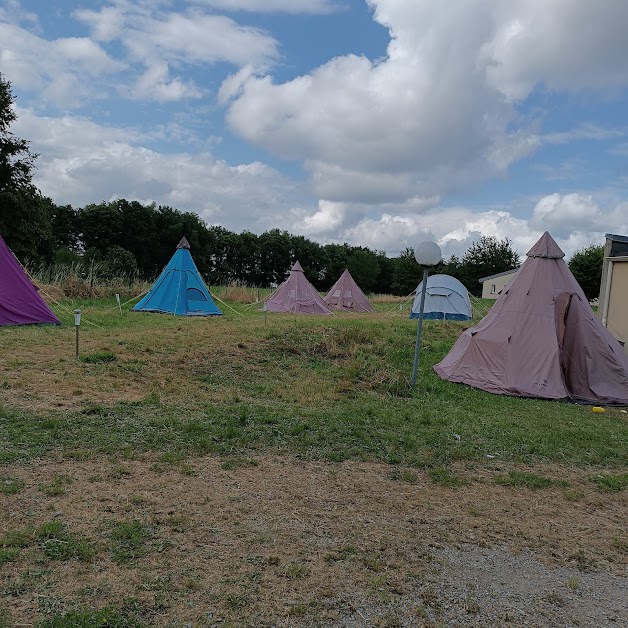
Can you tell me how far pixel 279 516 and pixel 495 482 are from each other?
206cm

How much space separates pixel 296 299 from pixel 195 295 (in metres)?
5.47

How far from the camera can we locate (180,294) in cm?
1794

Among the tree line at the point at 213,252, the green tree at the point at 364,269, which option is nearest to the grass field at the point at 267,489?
the tree line at the point at 213,252

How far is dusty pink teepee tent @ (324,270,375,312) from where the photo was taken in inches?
1016

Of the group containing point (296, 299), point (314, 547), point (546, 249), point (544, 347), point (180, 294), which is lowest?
point (314, 547)

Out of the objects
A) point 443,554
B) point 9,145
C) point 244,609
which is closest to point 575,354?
point 443,554

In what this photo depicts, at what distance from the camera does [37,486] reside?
4.03 m

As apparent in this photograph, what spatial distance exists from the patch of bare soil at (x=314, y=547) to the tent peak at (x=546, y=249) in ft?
19.5

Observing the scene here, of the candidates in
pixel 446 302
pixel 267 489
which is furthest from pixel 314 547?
pixel 446 302

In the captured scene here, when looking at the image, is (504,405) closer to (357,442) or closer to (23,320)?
(357,442)

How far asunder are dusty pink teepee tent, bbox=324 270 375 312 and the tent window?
8673 mm

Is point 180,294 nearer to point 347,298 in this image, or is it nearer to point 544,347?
Answer: point 347,298

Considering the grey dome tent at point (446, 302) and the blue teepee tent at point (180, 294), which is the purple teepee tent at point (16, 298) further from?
the grey dome tent at point (446, 302)

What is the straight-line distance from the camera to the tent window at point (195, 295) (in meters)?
18.2
